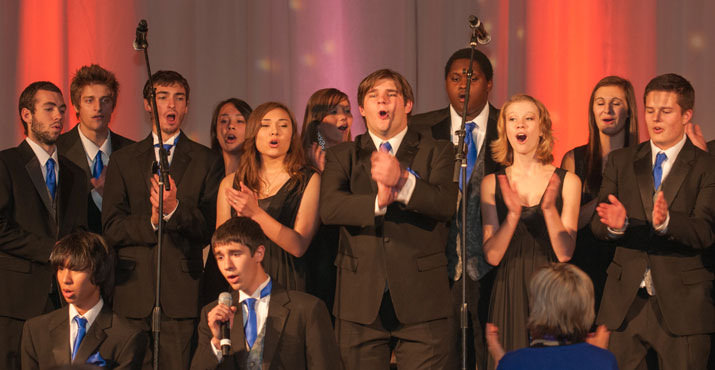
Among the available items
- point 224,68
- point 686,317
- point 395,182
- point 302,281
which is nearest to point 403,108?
point 395,182

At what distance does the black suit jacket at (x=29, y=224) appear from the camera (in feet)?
14.9

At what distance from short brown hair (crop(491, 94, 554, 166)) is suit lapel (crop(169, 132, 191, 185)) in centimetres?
151

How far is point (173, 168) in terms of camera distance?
4.76m

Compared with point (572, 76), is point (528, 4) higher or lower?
higher

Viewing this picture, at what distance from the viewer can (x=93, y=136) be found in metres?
5.17

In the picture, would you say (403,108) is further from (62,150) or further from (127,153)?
(62,150)

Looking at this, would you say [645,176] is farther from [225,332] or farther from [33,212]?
[33,212]

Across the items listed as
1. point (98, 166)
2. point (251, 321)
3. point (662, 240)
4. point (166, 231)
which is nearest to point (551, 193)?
point (662, 240)

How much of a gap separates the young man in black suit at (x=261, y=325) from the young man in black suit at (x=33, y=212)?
3.99 ft

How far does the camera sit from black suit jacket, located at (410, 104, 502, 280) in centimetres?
446

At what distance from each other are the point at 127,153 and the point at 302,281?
3.78 ft

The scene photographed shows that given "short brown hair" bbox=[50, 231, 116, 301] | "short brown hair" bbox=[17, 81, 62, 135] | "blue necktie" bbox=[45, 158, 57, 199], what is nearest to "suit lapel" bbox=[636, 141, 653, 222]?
"short brown hair" bbox=[50, 231, 116, 301]

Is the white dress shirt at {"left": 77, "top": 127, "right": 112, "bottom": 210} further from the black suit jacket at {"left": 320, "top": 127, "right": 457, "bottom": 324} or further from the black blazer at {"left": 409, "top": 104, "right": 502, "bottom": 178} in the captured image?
the black blazer at {"left": 409, "top": 104, "right": 502, "bottom": 178}

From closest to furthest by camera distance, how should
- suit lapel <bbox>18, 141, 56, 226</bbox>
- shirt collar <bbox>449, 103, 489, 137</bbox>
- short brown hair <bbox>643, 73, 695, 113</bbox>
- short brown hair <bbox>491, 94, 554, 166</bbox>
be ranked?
1. short brown hair <bbox>643, 73, 695, 113</bbox>
2. short brown hair <bbox>491, 94, 554, 166</bbox>
3. suit lapel <bbox>18, 141, 56, 226</bbox>
4. shirt collar <bbox>449, 103, 489, 137</bbox>
